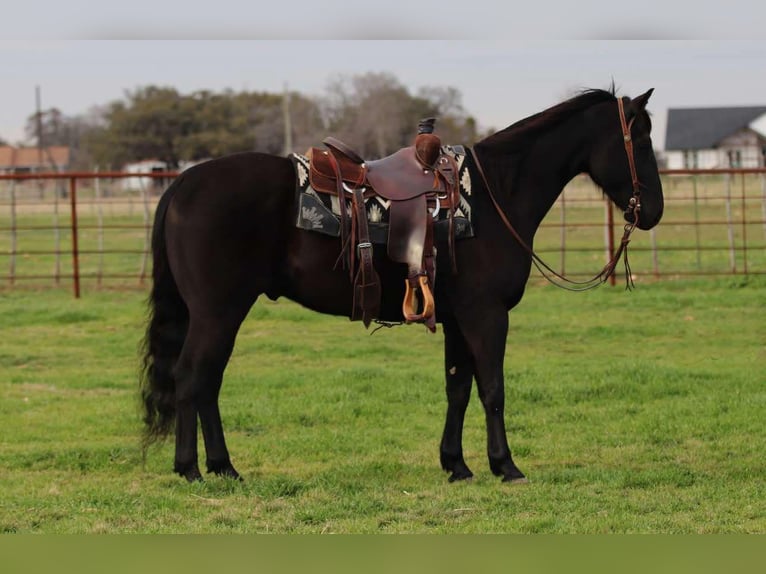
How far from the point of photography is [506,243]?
17.9 ft

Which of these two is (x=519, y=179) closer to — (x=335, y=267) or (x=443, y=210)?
(x=443, y=210)

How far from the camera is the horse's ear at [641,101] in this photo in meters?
5.35

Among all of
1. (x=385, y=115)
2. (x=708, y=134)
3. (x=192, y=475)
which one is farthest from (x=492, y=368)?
(x=708, y=134)

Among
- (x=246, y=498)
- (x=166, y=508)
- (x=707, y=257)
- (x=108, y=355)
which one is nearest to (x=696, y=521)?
(x=246, y=498)

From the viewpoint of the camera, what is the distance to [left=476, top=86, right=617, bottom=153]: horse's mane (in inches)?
220

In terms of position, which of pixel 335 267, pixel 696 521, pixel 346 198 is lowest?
pixel 696 521

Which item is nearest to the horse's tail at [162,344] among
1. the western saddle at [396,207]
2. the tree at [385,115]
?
the western saddle at [396,207]

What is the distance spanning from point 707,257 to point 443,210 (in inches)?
487

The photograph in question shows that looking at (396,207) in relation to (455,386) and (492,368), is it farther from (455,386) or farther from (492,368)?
(455,386)

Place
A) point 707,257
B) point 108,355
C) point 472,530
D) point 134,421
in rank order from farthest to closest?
point 707,257
point 108,355
point 134,421
point 472,530

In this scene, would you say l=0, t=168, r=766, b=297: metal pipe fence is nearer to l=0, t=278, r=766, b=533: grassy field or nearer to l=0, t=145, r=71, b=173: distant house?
l=0, t=278, r=766, b=533: grassy field

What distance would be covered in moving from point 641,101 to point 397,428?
8.87 feet

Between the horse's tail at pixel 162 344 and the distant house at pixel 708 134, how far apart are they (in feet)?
183

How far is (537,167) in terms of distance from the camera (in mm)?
5625
